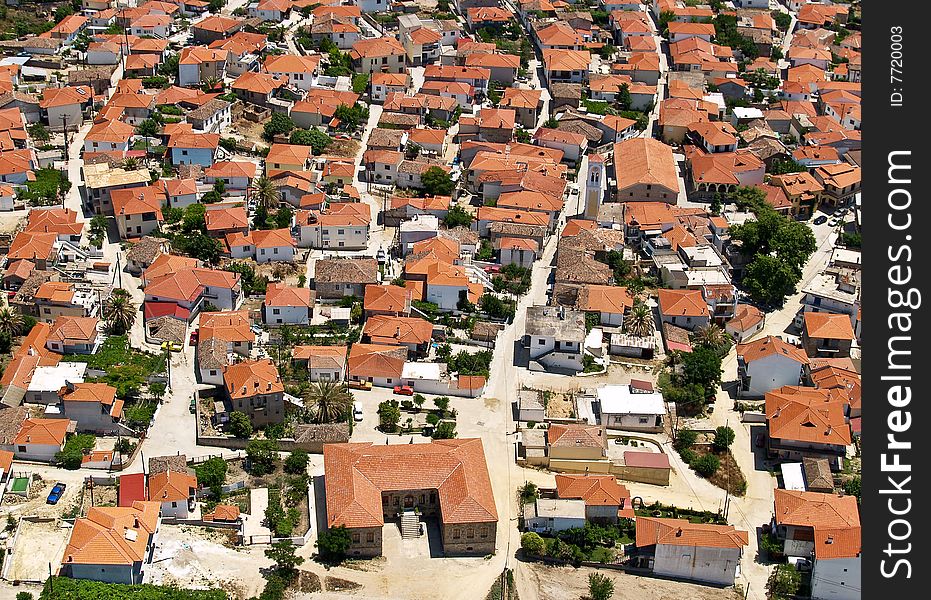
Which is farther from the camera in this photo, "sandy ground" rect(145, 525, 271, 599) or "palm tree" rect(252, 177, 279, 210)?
"palm tree" rect(252, 177, 279, 210)

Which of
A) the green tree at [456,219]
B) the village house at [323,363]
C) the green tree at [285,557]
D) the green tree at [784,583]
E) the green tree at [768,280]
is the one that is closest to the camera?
the green tree at [285,557]

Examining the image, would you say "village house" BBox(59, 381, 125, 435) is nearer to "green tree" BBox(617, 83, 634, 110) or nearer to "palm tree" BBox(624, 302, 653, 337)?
"palm tree" BBox(624, 302, 653, 337)

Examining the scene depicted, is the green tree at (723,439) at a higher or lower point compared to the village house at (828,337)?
lower

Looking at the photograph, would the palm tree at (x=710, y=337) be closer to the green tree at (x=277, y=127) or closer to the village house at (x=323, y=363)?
the village house at (x=323, y=363)

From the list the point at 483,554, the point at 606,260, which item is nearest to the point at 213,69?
the point at 606,260

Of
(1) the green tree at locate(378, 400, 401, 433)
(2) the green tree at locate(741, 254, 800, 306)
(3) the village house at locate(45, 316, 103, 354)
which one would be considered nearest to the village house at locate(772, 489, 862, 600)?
(1) the green tree at locate(378, 400, 401, 433)

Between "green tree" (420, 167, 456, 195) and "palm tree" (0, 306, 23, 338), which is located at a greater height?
"green tree" (420, 167, 456, 195)

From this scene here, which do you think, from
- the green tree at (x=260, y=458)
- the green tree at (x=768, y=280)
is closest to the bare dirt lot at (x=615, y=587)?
the green tree at (x=260, y=458)
